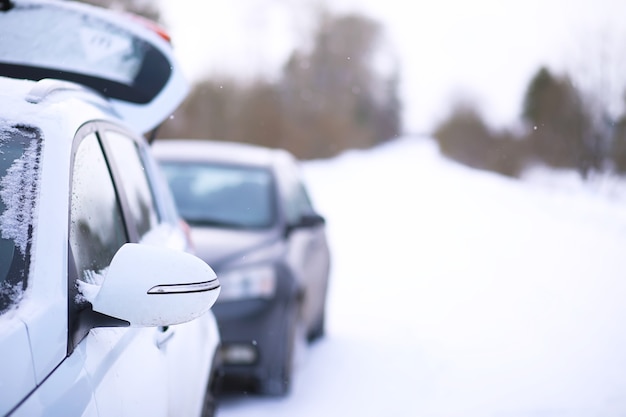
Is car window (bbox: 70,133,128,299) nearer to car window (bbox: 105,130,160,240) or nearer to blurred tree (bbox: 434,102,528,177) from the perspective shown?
car window (bbox: 105,130,160,240)

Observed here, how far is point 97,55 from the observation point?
2.89 meters

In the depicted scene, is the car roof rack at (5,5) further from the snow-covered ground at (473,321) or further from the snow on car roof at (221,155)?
the snow on car roof at (221,155)

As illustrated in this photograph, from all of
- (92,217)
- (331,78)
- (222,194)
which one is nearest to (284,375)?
(222,194)

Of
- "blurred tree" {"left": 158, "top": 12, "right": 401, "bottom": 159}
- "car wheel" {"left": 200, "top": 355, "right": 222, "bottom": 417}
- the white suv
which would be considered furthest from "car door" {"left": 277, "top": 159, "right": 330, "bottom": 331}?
"blurred tree" {"left": 158, "top": 12, "right": 401, "bottom": 159}

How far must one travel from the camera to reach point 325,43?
43.9 meters

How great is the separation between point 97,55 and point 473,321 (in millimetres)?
4998

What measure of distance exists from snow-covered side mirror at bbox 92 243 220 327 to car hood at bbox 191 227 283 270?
283cm

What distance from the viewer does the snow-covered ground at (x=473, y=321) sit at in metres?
4.46

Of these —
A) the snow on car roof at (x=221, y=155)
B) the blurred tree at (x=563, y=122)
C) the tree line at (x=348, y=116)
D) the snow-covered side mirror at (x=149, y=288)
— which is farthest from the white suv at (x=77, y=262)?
the blurred tree at (x=563, y=122)

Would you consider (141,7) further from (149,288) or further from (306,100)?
(149,288)

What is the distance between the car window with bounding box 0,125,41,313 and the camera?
62.0 inches

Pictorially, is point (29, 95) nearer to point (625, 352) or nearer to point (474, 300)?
point (625, 352)

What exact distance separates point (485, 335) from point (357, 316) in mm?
1508

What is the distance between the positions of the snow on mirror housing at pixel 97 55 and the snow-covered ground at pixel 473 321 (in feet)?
7.24
